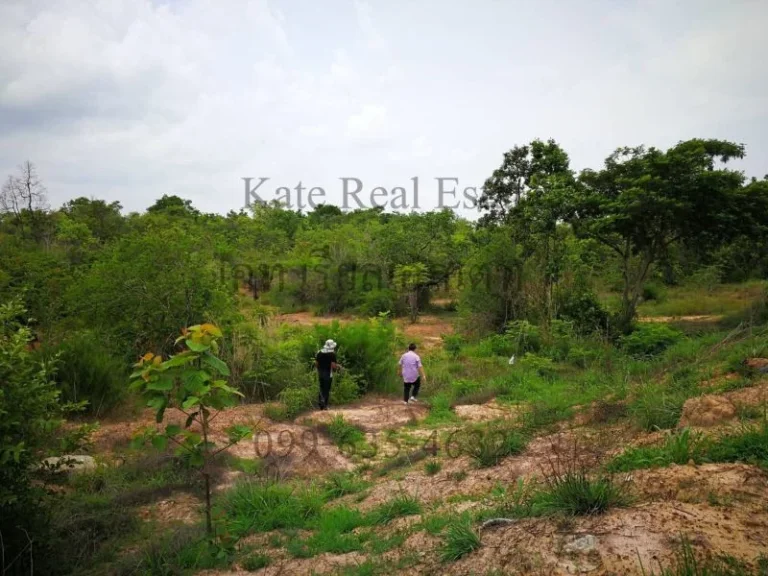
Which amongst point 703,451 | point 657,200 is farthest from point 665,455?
point 657,200

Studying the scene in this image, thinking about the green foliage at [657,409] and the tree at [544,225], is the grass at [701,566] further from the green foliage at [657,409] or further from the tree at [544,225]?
the tree at [544,225]

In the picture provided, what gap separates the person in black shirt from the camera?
919 cm

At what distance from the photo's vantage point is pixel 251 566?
170 inches

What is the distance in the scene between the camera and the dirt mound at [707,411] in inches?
203

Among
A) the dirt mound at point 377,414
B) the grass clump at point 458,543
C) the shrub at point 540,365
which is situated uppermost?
the grass clump at point 458,543

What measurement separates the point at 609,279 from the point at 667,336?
37.9ft

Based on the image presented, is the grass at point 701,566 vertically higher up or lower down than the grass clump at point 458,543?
higher up

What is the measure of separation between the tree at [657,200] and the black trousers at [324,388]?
331 inches

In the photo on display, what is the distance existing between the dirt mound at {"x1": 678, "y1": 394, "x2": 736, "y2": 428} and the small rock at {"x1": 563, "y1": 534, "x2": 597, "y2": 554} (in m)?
2.54

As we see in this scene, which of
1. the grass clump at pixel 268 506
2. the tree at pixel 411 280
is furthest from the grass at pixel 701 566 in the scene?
the tree at pixel 411 280

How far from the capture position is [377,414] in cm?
913

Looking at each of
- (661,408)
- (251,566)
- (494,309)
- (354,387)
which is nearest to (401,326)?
(494,309)

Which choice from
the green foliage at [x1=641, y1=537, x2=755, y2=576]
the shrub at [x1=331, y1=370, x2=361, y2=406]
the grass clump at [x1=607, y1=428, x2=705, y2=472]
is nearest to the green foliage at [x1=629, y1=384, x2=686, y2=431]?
the grass clump at [x1=607, y1=428, x2=705, y2=472]

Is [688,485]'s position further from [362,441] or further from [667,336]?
[667,336]
